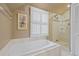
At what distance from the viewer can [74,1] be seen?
1.39m

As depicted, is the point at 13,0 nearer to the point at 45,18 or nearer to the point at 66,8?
the point at 45,18

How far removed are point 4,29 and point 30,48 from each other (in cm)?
34

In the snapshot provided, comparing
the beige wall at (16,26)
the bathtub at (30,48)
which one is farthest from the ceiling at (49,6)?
the bathtub at (30,48)

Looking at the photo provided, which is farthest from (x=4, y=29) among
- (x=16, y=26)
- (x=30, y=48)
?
(x=30, y=48)

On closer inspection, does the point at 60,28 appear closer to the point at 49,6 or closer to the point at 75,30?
the point at 75,30

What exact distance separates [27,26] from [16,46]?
9.8 inches

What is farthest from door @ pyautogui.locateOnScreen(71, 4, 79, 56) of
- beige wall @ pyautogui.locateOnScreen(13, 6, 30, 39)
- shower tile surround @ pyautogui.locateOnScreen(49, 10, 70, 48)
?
beige wall @ pyautogui.locateOnScreen(13, 6, 30, 39)

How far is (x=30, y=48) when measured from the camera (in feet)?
4.76

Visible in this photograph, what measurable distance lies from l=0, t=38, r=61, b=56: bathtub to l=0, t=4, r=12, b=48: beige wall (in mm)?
53

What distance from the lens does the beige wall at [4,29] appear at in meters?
1.42

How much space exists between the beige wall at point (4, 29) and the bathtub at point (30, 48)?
53 millimetres

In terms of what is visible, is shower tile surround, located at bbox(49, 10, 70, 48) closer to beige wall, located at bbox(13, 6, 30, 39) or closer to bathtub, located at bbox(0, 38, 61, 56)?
bathtub, located at bbox(0, 38, 61, 56)

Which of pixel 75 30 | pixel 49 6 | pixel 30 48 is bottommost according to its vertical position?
pixel 30 48

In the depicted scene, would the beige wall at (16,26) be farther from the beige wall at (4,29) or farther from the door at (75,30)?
the door at (75,30)
